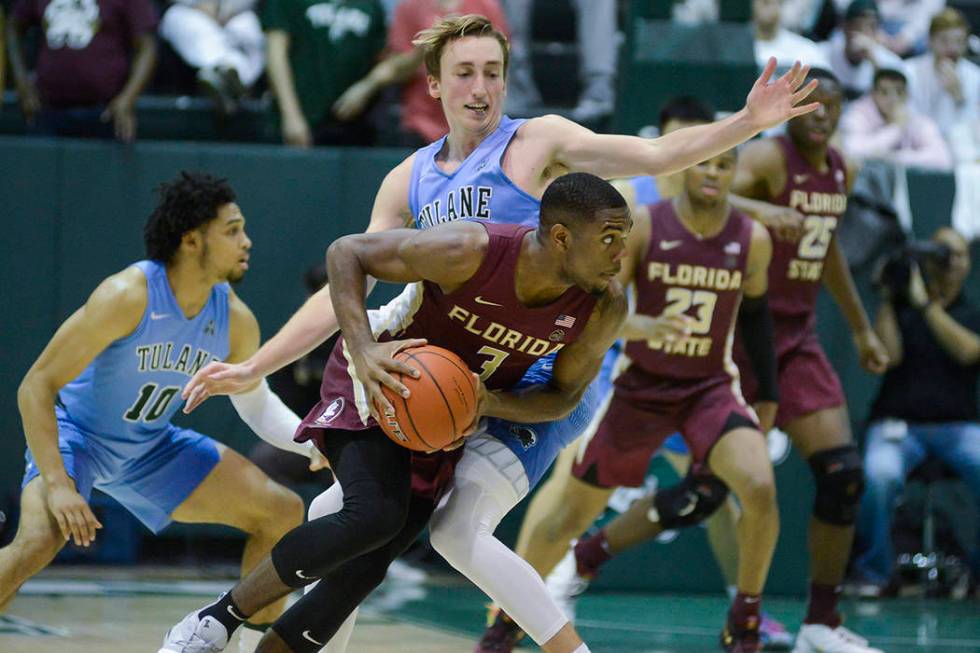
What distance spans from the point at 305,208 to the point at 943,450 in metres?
3.69

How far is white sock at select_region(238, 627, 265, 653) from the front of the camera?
A: 5.32m

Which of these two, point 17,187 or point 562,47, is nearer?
point 17,187

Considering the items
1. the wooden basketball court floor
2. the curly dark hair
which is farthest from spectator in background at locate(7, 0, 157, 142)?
the curly dark hair

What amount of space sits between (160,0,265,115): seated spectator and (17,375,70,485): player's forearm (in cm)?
379

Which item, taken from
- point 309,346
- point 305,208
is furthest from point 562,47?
point 309,346

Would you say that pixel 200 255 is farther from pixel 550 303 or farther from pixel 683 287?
pixel 683 287

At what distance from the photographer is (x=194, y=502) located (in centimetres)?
543

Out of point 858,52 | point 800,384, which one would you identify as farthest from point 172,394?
point 858,52

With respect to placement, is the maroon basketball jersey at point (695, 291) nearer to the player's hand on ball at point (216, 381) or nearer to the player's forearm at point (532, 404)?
the player's forearm at point (532, 404)

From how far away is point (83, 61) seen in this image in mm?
8375

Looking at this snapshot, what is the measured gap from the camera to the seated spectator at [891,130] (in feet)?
29.5

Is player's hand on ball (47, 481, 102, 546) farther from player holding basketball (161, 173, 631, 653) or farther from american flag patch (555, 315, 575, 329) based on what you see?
american flag patch (555, 315, 575, 329)

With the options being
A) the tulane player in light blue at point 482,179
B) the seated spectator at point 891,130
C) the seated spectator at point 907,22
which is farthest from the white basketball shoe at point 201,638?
the seated spectator at point 907,22

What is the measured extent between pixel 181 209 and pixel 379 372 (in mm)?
1546
